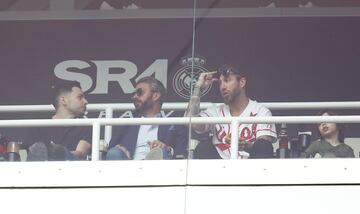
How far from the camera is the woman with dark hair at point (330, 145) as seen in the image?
25.9ft

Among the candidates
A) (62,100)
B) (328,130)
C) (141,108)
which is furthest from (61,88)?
(328,130)

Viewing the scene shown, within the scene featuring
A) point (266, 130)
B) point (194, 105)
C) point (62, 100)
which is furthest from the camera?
point (62, 100)

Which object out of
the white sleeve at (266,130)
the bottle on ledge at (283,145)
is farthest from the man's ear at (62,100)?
the bottle on ledge at (283,145)

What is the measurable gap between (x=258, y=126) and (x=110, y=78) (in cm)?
93

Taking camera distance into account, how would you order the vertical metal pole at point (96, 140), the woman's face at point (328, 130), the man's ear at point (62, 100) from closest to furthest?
the woman's face at point (328, 130) < the vertical metal pole at point (96, 140) < the man's ear at point (62, 100)

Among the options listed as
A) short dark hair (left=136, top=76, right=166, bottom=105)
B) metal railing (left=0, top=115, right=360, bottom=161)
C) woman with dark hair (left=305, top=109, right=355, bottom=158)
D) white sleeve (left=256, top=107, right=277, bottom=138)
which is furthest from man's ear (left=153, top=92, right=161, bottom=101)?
woman with dark hair (left=305, top=109, right=355, bottom=158)

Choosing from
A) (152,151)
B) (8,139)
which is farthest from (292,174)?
(8,139)

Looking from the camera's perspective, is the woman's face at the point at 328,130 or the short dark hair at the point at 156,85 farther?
the short dark hair at the point at 156,85

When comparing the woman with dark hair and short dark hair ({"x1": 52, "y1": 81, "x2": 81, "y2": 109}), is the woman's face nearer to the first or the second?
the woman with dark hair

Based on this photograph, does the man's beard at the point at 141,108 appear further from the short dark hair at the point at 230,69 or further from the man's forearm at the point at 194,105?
the short dark hair at the point at 230,69

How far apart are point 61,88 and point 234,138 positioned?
3.35ft

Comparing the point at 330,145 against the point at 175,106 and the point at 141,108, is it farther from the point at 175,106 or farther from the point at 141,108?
the point at 141,108

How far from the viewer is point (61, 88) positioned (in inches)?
322

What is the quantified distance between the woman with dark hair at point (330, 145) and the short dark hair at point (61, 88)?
53.2 inches
